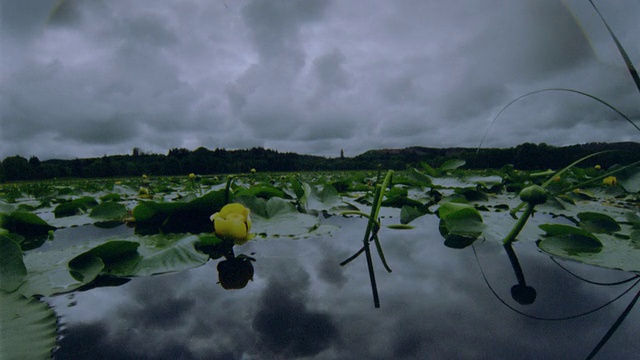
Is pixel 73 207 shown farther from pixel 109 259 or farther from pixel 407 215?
pixel 407 215

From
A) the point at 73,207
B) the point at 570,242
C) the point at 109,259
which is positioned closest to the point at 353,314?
the point at 109,259

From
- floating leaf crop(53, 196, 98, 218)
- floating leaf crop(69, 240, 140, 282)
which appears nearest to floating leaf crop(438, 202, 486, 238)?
floating leaf crop(69, 240, 140, 282)

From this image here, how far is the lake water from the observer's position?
439 millimetres

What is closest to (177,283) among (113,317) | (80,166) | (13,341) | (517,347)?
(113,317)

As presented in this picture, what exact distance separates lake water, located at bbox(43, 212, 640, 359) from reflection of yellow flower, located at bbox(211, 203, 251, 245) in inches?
5.8

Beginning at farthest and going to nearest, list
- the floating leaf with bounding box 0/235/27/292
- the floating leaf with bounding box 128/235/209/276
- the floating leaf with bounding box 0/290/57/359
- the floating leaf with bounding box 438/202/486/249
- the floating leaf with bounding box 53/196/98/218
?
the floating leaf with bounding box 53/196/98/218 → the floating leaf with bounding box 438/202/486/249 → the floating leaf with bounding box 128/235/209/276 → the floating leaf with bounding box 0/235/27/292 → the floating leaf with bounding box 0/290/57/359

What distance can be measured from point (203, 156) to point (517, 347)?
15224mm

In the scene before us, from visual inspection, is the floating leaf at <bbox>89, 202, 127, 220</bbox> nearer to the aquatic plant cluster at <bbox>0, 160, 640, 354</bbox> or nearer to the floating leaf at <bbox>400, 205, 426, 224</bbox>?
the aquatic plant cluster at <bbox>0, 160, 640, 354</bbox>

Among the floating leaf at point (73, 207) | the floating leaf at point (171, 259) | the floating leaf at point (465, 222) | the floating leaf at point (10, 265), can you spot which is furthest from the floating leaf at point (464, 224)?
the floating leaf at point (73, 207)

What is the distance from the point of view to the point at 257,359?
16.5 inches

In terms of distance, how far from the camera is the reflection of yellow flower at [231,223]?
0.91 meters

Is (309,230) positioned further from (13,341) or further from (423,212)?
(13,341)

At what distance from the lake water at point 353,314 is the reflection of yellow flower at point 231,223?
5.8 inches

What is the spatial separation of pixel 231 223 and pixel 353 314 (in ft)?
1.68
